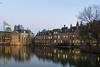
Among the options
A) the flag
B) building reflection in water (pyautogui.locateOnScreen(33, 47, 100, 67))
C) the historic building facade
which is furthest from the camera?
the flag

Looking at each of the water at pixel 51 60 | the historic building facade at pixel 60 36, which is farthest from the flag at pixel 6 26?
the water at pixel 51 60

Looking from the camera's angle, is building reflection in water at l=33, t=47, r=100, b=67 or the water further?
building reflection in water at l=33, t=47, r=100, b=67

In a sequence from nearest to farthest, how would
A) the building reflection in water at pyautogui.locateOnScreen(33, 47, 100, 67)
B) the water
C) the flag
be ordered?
the water → the building reflection in water at pyautogui.locateOnScreen(33, 47, 100, 67) → the flag

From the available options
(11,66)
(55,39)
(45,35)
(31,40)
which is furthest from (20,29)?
(11,66)

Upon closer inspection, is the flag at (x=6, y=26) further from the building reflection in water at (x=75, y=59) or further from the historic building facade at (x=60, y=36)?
the building reflection in water at (x=75, y=59)

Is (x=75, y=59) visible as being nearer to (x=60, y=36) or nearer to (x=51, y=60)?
(x=51, y=60)

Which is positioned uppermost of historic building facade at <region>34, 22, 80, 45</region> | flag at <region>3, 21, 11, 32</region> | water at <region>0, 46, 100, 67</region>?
flag at <region>3, 21, 11, 32</region>

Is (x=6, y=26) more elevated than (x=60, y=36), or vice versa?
(x=6, y=26)

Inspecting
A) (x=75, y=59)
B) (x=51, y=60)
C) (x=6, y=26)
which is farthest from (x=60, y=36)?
(x=51, y=60)

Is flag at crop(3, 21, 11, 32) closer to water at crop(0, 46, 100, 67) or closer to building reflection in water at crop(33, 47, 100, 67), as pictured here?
→ water at crop(0, 46, 100, 67)

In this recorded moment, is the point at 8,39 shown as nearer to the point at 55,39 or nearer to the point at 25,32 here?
the point at 25,32

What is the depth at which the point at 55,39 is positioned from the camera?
149 meters

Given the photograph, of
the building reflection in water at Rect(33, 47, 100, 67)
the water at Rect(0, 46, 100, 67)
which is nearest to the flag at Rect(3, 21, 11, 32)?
the water at Rect(0, 46, 100, 67)

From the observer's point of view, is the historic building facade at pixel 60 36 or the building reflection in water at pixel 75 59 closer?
the building reflection in water at pixel 75 59
